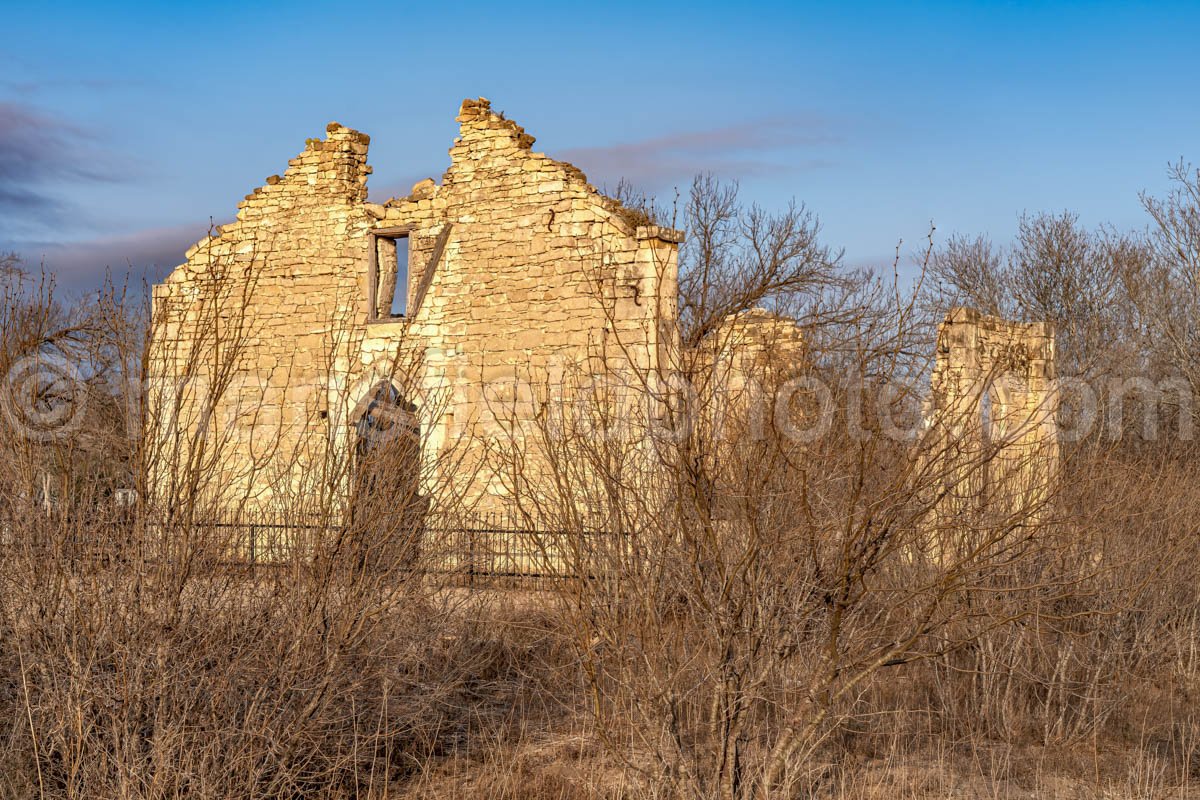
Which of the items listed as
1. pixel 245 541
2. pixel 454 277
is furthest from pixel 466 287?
pixel 245 541

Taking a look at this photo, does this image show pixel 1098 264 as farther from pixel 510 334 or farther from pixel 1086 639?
pixel 1086 639

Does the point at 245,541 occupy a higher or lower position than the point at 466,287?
lower

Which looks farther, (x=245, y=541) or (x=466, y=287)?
(x=466, y=287)

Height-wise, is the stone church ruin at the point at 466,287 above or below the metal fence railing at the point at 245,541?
above

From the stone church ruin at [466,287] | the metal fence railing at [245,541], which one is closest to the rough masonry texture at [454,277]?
the stone church ruin at [466,287]

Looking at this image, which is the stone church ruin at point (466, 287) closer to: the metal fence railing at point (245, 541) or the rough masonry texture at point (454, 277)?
the rough masonry texture at point (454, 277)

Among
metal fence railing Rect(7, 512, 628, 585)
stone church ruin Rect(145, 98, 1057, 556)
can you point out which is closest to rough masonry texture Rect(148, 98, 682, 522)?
stone church ruin Rect(145, 98, 1057, 556)

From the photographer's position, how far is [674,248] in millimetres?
12211

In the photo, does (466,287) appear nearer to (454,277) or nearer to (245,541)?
(454,277)

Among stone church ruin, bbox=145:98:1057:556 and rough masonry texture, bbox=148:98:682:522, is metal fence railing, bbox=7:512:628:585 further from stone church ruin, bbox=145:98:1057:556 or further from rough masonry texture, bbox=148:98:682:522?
rough masonry texture, bbox=148:98:682:522

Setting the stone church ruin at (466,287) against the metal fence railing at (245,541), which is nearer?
the metal fence railing at (245,541)

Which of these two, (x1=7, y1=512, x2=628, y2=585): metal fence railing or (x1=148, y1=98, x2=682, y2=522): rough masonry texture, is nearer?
(x1=7, y1=512, x2=628, y2=585): metal fence railing

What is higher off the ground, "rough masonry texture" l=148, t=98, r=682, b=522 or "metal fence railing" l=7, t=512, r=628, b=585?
"rough masonry texture" l=148, t=98, r=682, b=522

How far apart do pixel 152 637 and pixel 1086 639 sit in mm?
6024
